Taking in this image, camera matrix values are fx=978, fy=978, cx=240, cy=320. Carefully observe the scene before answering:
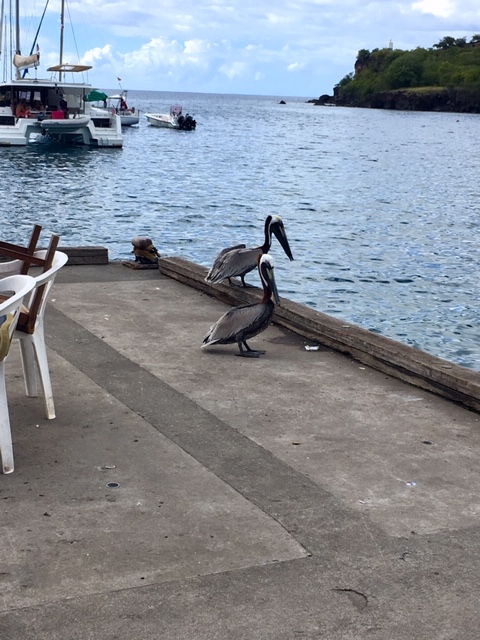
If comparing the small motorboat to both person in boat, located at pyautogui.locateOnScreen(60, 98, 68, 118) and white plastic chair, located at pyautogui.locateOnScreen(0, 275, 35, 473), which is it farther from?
white plastic chair, located at pyautogui.locateOnScreen(0, 275, 35, 473)

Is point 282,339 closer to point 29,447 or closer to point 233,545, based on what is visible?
point 29,447

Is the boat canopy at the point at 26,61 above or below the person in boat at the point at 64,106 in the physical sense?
above

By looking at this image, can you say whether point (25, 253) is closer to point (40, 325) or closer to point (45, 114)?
point (40, 325)

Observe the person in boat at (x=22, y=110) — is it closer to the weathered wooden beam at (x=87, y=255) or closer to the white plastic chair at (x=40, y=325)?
the weathered wooden beam at (x=87, y=255)

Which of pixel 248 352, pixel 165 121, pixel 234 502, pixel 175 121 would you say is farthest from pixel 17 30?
pixel 234 502

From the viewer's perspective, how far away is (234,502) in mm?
4816

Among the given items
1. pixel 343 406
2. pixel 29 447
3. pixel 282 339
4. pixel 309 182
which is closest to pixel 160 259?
pixel 282 339

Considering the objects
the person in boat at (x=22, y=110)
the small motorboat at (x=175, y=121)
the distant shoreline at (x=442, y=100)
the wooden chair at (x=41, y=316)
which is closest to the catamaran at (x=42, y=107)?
the person in boat at (x=22, y=110)

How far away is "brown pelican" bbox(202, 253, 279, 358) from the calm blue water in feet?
21.3

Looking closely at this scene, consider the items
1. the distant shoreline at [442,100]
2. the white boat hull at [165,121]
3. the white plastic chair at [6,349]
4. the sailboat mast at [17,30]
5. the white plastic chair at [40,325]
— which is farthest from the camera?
the distant shoreline at [442,100]

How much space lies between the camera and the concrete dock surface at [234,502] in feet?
12.4

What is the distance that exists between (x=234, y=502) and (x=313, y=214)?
95.3ft

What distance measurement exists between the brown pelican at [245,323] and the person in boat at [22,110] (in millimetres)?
48956

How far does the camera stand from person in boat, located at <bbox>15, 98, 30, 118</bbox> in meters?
53.8
